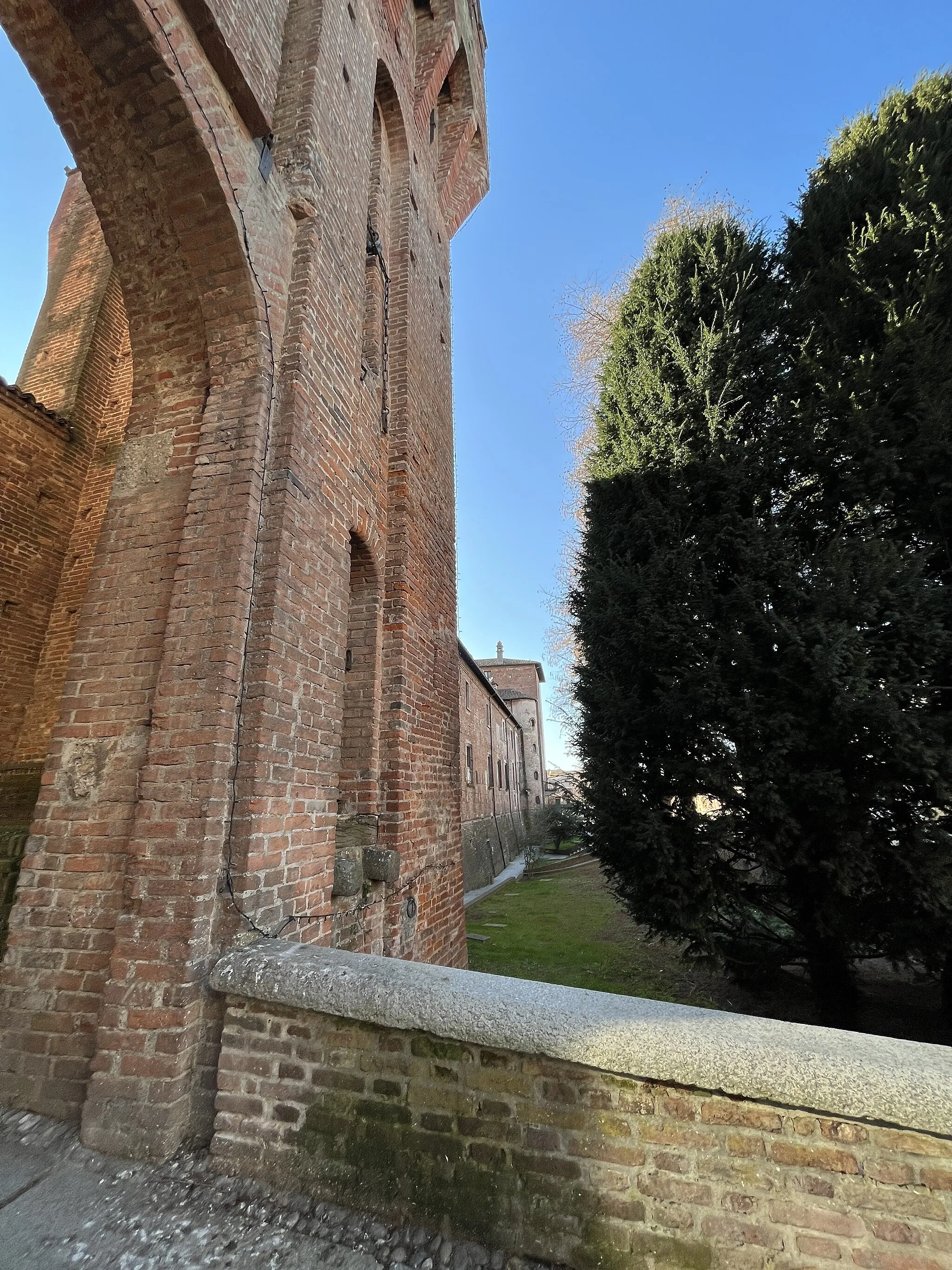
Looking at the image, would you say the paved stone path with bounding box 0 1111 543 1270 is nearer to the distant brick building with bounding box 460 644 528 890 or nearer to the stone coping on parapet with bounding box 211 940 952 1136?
the stone coping on parapet with bounding box 211 940 952 1136

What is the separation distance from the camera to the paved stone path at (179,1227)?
1772 mm

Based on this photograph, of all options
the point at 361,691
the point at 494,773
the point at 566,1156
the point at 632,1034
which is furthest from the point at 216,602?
the point at 494,773

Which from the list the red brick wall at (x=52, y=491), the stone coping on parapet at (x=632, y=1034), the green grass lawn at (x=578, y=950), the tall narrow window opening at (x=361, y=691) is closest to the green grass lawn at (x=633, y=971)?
the green grass lawn at (x=578, y=950)

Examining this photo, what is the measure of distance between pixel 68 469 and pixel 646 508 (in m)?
7.93

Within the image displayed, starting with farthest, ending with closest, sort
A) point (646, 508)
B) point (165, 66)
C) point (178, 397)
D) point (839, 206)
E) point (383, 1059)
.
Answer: point (839, 206)
point (646, 508)
point (178, 397)
point (165, 66)
point (383, 1059)

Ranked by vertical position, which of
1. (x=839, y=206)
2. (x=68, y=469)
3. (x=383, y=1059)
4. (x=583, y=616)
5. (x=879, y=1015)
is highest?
(x=839, y=206)

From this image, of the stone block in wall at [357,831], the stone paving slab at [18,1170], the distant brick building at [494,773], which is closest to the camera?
the stone paving slab at [18,1170]

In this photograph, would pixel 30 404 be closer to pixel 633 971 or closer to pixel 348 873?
pixel 348 873

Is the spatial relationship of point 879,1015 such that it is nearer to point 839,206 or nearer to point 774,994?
point 774,994

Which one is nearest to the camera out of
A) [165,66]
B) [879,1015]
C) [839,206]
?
[165,66]

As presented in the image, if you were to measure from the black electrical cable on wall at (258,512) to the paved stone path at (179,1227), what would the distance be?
35.0 inches

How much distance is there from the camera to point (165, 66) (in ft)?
9.59

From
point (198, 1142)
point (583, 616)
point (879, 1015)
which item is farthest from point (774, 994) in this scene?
point (198, 1142)

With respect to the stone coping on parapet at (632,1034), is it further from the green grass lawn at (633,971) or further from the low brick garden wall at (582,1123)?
the green grass lawn at (633,971)
